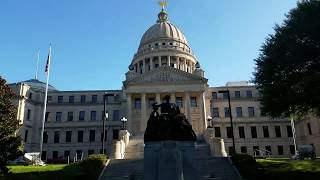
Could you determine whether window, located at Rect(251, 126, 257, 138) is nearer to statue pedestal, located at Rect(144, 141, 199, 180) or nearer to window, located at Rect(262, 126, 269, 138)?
window, located at Rect(262, 126, 269, 138)

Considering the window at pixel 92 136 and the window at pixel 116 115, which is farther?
the window at pixel 116 115

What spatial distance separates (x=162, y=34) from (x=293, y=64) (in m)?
63.1

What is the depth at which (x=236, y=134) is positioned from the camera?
75.0m

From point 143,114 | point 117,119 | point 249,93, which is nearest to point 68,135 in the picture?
point 117,119

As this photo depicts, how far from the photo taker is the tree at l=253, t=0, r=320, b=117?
27812 mm

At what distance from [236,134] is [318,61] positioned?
48.0 metres

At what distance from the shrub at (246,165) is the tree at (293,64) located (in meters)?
5.87

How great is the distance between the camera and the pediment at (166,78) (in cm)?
6350

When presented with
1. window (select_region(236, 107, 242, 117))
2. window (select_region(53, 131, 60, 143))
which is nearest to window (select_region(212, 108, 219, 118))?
window (select_region(236, 107, 242, 117))

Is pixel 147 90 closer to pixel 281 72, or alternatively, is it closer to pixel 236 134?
pixel 236 134

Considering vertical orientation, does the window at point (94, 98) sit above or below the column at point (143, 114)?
above

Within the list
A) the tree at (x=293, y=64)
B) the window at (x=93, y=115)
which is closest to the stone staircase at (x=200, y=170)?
the tree at (x=293, y=64)

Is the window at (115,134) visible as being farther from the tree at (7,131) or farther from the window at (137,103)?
the tree at (7,131)

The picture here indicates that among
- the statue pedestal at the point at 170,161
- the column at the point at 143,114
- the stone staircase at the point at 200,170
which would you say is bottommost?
the stone staircase at the point at 200,170
